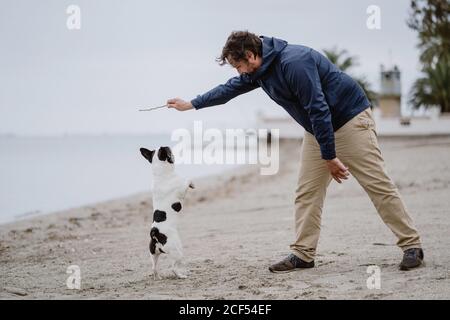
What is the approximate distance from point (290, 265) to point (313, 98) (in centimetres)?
146

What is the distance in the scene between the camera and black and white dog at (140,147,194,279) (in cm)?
461

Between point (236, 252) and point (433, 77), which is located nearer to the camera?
point (236, 252)

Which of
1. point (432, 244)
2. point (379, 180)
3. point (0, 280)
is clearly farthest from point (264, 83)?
point (0, 280)

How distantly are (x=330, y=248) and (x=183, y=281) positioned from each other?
5.83 ft

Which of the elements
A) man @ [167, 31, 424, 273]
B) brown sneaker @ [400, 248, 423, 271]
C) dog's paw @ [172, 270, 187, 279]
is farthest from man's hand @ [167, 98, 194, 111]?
brown sneaker @ [400, 248, 423, 271]

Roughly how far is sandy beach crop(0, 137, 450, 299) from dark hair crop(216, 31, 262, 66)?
5.73 feet

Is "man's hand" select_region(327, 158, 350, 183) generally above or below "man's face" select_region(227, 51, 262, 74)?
below

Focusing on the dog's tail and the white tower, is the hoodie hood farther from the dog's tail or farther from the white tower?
the white tower

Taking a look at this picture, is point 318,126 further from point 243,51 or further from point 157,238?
point 157,238

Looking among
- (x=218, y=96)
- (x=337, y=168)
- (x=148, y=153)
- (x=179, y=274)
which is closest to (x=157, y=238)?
(x=179, y=274)

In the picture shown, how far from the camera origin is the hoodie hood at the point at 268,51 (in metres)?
4.55

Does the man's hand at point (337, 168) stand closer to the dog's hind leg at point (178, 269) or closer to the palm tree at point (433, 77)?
the dog's hind leg at point (178, 269)

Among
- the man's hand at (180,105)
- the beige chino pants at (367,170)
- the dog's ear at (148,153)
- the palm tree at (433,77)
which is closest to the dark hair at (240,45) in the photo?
the man's hand at (180,105)

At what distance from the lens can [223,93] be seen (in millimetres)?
5074
